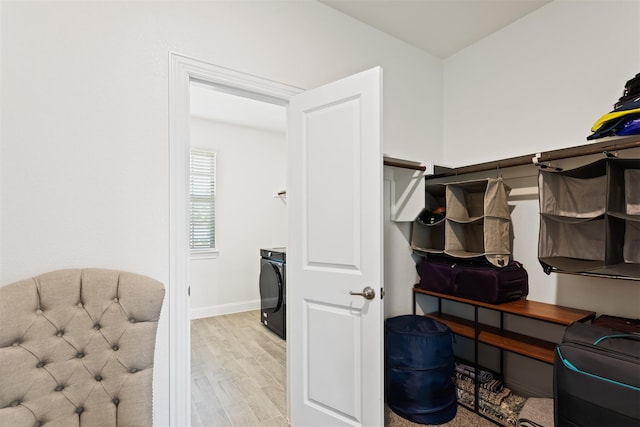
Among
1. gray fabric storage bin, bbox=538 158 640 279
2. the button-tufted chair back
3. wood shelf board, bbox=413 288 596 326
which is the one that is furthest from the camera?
wood shelf board, bbox=413 288 596 326

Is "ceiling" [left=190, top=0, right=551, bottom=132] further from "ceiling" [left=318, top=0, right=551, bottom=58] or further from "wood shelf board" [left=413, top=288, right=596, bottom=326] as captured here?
"wood shelf board" [left=413, top=288, right=596, bottom=326]

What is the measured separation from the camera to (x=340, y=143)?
1723mm

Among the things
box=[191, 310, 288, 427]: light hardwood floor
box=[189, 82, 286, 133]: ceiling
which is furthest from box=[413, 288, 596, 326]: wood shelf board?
box=[189, 82, 286, 133]: ceiling

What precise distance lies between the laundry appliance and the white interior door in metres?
1.40

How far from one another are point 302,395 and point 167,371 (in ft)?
2.65

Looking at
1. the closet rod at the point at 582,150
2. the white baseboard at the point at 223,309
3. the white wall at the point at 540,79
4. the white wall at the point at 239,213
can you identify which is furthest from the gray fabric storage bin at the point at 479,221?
the white baseboard at the point at 223,309

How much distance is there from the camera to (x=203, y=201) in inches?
171

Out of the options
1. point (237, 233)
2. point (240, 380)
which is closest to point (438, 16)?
point (240, 380)

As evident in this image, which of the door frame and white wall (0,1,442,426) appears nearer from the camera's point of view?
white wall (0,1,442,426)

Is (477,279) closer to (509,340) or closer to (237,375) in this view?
(509,340)

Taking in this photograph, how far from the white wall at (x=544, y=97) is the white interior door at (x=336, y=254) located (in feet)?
4.47

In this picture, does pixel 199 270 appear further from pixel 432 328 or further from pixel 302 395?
pixel 432 328

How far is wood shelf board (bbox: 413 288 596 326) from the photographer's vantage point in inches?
69.0

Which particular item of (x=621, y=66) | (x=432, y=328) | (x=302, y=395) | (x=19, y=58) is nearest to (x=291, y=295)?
(x=302, y=395)
